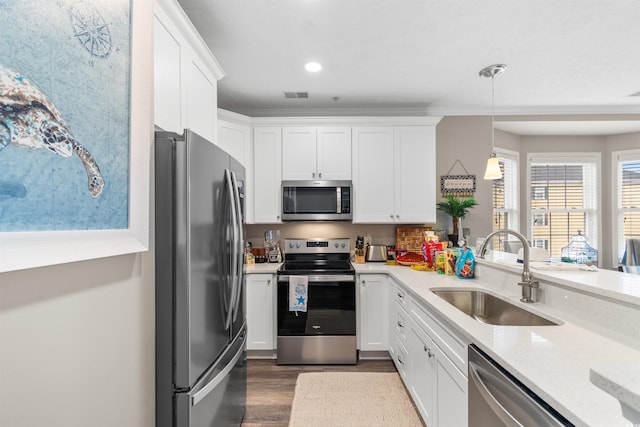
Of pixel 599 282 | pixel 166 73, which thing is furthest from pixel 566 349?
pixel 166 73

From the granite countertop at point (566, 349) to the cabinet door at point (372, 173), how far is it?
5.33 feet

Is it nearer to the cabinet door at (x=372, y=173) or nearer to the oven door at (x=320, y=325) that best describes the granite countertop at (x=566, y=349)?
the oven door at (x=320, y=325)

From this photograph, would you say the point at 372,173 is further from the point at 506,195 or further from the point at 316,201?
the point at 506,195

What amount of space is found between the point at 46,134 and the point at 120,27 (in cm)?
52

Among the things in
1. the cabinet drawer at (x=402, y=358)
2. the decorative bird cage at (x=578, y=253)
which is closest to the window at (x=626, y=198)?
the decorative bird cage at (x=578, y=253)

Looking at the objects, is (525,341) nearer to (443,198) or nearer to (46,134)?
(46,134)

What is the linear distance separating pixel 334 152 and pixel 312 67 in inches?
36.8

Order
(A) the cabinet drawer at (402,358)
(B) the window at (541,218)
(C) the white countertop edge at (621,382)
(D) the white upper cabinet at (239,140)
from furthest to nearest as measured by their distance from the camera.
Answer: (B) the window at (541,218), (D) the white upper cabinet at (239,140), (A) the cabinet drawer at (402,358), (C) the white countertop edge at (621,382)

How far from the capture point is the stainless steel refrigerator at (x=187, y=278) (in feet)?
4.21

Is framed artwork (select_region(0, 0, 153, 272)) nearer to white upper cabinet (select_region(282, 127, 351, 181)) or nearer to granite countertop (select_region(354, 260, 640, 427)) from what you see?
granite countertop (select_region(354, 260, 640, 427))

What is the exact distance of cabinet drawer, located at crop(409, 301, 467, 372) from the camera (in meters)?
1.41

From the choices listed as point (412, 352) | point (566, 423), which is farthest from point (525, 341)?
point (412, 352)

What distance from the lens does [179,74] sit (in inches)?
65.9

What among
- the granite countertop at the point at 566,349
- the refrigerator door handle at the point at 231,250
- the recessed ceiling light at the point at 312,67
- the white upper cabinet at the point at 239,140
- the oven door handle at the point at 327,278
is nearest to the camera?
the granite countertop at the point at 566,349
